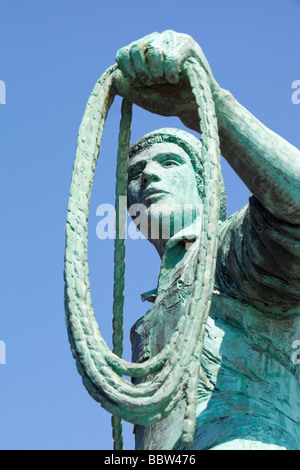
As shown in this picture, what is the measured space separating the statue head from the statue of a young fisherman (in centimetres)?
18

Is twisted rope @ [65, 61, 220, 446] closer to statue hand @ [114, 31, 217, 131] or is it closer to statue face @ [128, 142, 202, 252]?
statue hand @ [114, 31, 217, 131]

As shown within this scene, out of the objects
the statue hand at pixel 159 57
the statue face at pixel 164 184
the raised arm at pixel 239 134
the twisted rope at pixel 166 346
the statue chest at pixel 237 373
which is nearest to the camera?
the twisted rope at pixel 166 346

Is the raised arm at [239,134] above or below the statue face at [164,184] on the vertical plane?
below

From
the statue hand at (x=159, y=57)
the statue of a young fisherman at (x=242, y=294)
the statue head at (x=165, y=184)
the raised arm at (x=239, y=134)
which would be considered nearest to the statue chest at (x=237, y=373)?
the statue of a young fisherman at (x=242, y=294)

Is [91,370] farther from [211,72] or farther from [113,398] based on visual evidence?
[211,72]

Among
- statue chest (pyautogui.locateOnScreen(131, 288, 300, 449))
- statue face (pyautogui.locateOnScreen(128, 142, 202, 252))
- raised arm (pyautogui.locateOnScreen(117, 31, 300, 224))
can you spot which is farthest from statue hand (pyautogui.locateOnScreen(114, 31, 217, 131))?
statue face (pyautogui.locateOnScreen(128, 142, 202, 252))

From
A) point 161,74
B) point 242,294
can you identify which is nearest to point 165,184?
point 242,294

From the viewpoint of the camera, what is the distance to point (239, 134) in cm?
691

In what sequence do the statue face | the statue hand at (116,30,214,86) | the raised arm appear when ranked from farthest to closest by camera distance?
the statue face, the raised arm, the statue hand at (116,30,214,86)

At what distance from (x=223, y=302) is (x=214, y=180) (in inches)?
45.9

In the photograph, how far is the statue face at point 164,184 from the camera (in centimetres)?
816

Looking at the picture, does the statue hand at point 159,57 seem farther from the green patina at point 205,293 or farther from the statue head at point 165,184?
the statue head at point 165,184

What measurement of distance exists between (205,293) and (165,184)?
1.97m

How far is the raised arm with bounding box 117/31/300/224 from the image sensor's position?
6805 mm
